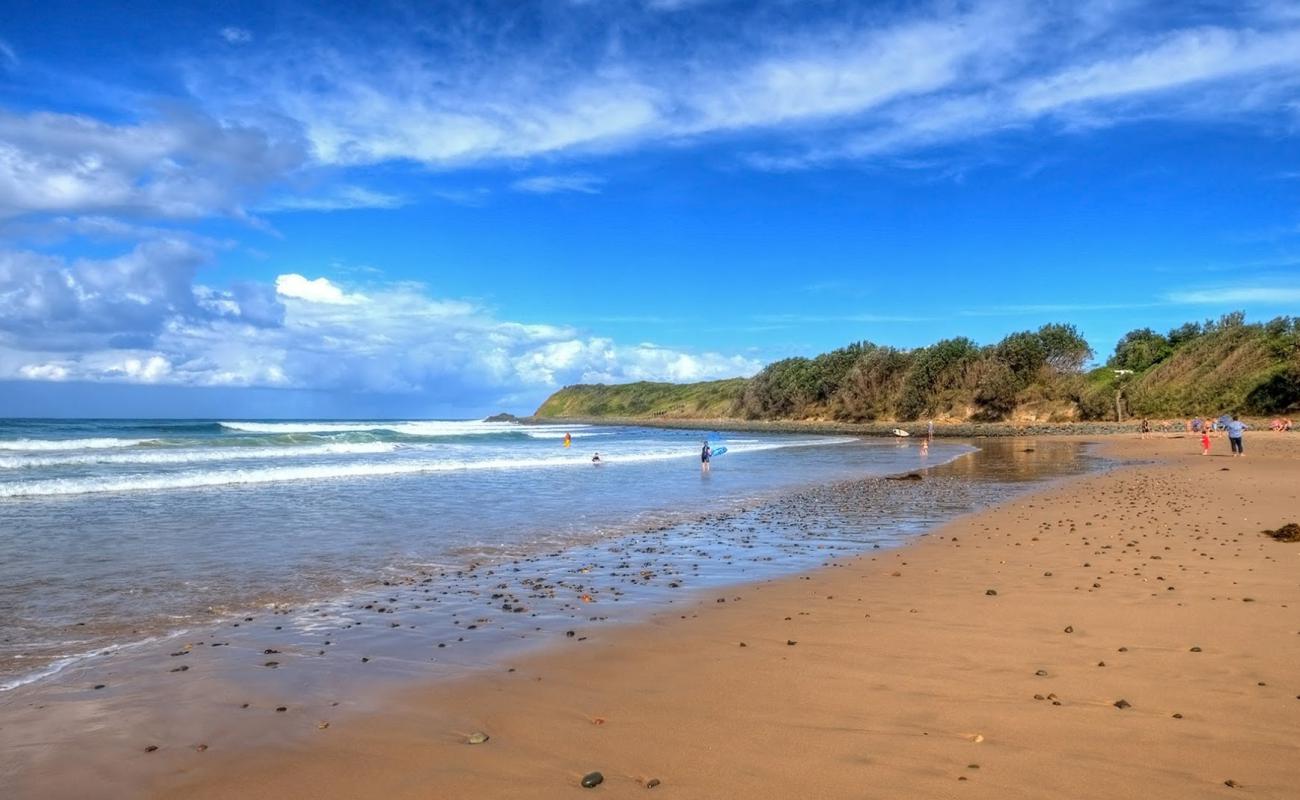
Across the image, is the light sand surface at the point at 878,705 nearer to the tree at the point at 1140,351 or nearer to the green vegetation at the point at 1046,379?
the green vegetation at the point at 1046,379

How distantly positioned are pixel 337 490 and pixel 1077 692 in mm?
21650

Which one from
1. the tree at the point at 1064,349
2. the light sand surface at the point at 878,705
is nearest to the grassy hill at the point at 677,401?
the tree at the point at 1064,349

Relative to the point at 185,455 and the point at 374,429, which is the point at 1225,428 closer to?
the point at 185,455

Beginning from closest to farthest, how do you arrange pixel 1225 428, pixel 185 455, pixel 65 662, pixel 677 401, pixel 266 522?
1. pixel 65 662
2. pixel 266 522
3. pixel 185 455
4. pixel 1225 428
5. pixel 677 401

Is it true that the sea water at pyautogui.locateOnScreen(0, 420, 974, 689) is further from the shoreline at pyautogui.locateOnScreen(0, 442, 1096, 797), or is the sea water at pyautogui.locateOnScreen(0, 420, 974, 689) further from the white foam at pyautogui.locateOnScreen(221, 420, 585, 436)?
the white foam at pyautogui.locateOnScreen(221, 420, 585, 436)

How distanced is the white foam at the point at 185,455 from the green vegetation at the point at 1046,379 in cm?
6328

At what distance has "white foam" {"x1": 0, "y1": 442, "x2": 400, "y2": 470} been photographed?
105 ft

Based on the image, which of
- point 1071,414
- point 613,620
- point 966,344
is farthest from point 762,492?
point 966,344

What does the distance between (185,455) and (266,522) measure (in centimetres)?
2459

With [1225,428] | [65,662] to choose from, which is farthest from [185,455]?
[1225,428]

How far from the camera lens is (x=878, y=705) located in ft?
18.0

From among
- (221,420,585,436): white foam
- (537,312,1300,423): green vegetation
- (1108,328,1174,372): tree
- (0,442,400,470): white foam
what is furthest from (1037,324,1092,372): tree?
(0,442,400,470): white foam

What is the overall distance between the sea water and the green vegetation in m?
45.3

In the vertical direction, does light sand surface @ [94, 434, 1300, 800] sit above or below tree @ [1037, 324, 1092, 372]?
below
